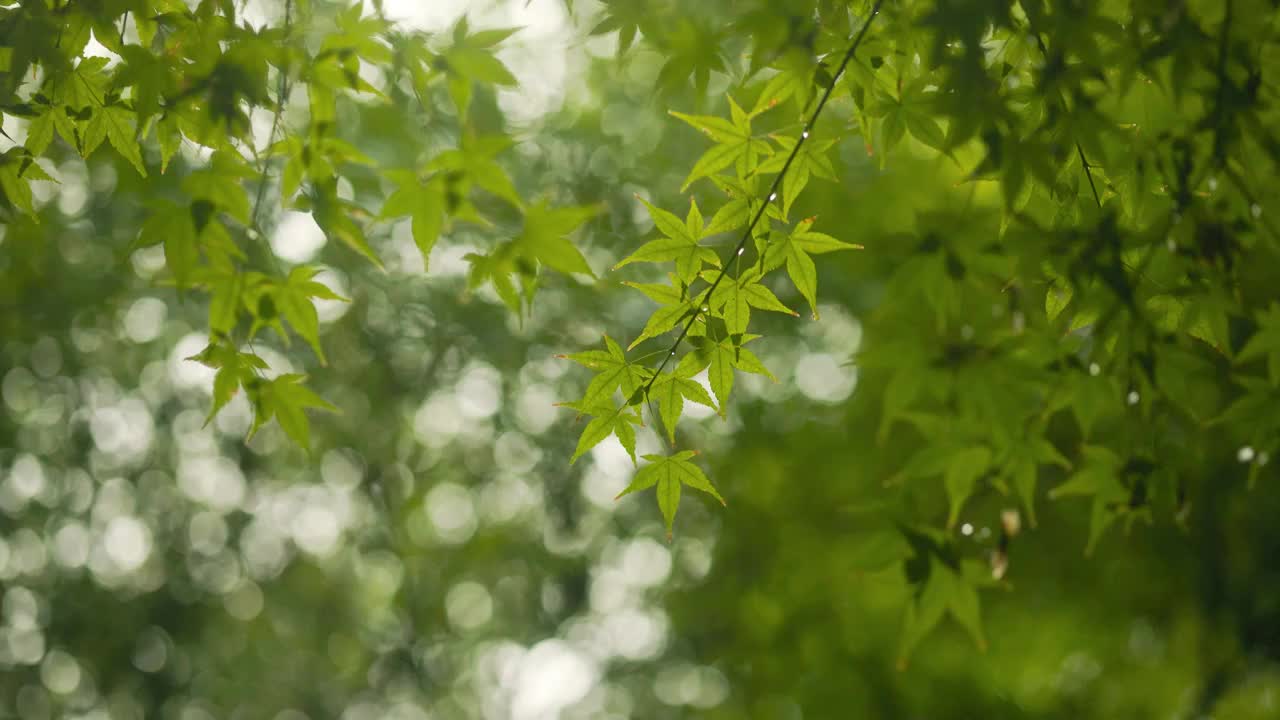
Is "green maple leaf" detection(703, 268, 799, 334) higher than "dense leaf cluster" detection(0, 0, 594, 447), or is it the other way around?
"dense leaf cluster" detection(0, 0, 594, 447)

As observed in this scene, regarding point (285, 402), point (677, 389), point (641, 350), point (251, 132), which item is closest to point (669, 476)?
point (677, 389)

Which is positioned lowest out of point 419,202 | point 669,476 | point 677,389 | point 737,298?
point 669,476

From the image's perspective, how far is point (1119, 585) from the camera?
5602 millimetres

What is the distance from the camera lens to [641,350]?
6.16m

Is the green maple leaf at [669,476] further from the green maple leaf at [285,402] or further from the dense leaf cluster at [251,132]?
the green maple leaf at [285,402]

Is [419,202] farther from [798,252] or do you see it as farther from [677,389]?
[798,252]

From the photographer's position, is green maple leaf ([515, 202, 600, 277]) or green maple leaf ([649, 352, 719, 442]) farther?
green maple leaf ([649, 352, 719, 442])

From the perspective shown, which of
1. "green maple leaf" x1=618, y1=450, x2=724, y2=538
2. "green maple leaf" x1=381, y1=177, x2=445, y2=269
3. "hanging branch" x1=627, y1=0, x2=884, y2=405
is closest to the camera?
"green maple leaf" x1=381, y1=177, x2=445, y2=269

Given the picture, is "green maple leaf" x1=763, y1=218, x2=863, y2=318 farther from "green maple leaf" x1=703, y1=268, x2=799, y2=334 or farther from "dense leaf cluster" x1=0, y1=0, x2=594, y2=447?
"dense leaf cluster" x1=0, y1=0, x2=594, y2=447

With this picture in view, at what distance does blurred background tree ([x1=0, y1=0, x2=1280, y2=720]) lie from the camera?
4.58ft

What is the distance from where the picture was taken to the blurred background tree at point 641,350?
140cm

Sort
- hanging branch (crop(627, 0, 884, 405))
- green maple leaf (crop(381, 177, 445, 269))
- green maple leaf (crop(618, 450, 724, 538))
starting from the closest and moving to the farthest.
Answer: green maple leaf (crop(381, 177, 445, 269))
hanging branch (crop(627, 0, 884, 405))
green maple leaf (crop(618, 450, 724, 538))

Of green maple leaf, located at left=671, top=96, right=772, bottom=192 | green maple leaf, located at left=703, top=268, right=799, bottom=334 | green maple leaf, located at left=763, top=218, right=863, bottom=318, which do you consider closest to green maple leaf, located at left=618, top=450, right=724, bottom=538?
green maple leaf, located at left=703, top=268, right=799, bottom=334

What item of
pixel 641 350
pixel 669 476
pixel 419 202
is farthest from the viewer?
pixel 641 350
